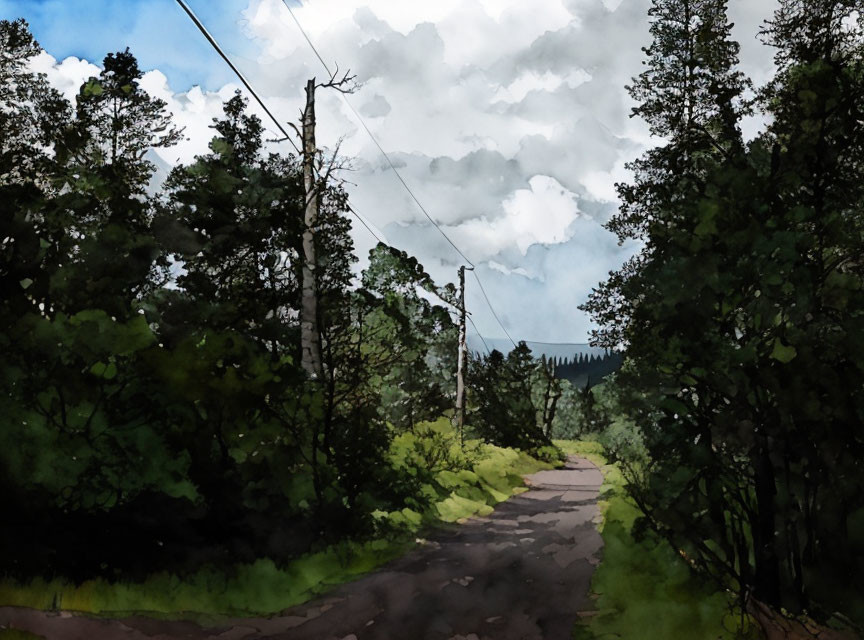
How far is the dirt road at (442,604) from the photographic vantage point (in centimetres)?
530

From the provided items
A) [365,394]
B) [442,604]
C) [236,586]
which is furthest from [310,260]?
[442,604]

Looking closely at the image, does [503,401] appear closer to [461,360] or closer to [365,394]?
[461,360]

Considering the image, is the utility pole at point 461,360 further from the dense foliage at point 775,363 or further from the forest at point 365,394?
the dense foliage at point 775,363

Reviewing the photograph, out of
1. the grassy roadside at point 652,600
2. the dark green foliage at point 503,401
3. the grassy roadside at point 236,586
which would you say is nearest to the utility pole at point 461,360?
the dark green foliage at point 503,401

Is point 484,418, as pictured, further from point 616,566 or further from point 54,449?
point 54,449

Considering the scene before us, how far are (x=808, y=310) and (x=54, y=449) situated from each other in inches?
260

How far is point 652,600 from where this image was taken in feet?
20.2

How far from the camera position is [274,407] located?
8.16 meters

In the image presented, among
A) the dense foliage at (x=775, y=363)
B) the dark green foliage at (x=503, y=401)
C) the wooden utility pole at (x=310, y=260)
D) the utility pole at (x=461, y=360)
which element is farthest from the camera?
the dark green foliage at (x=503, y=401)

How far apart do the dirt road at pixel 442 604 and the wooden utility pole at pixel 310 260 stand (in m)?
3.48

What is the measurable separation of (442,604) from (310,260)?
665 centimetres

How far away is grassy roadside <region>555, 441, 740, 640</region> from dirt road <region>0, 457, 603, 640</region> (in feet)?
0.85

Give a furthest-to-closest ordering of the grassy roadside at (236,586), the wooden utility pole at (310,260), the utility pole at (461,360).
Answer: the utility pole at (461,360) < the wooden utility pole at (310,260) < the grassy roadside at (236,586)

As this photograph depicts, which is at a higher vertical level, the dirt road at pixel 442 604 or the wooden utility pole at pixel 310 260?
the wooden utility pole at pixel 310 260
